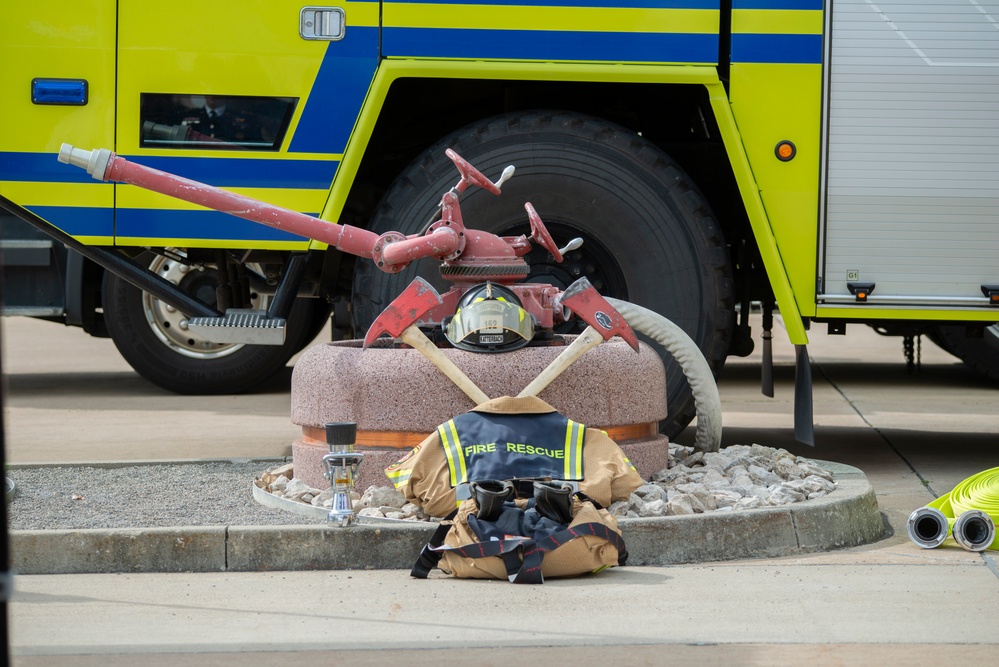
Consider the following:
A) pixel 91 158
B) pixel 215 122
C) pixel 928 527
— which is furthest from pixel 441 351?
pixel 928 527

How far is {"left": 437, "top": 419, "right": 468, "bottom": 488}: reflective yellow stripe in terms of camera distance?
14.5 feet

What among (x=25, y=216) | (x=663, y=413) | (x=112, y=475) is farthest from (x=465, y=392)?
(x=25, y=216)

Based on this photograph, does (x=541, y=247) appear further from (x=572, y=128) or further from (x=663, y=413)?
(x=663, y=413)

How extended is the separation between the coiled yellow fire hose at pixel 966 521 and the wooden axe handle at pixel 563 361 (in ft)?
4.40

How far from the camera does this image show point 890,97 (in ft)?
18.9

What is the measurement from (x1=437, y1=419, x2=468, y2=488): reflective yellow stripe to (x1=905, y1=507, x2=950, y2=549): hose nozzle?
1672 mm

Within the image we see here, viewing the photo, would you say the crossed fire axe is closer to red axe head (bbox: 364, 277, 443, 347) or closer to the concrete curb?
red axe head (bbox: 364, 277, 443, 347)

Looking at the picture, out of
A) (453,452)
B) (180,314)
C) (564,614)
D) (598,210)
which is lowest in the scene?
(564,614)

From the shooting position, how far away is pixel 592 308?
479 centimetres

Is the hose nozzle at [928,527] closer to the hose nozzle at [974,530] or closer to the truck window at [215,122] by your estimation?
the hose nozzle at [974,530]

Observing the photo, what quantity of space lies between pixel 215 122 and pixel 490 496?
8.41ft

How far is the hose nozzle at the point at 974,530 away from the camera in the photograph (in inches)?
179

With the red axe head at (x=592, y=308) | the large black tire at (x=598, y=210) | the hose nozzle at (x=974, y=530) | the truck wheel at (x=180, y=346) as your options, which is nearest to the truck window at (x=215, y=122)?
the large black tire at (x=598, y=210)

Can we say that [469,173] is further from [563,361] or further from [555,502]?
[555,502]
